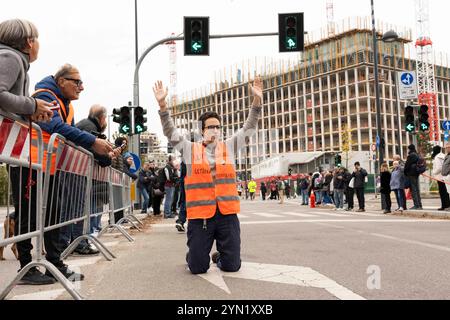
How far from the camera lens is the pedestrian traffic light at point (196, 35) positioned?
535 inches

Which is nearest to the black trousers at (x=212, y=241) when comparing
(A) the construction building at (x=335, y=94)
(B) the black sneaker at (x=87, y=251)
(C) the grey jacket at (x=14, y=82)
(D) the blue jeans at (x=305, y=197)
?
(C) the grey jacket at (x=14, y=82)

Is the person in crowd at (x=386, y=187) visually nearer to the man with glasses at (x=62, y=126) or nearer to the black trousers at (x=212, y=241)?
the black trousers at (x=212, y=241)

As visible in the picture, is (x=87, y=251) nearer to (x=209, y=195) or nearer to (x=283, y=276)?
(x=209, y=195)

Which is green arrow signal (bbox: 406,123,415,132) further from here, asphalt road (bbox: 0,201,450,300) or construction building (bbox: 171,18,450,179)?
construction building (bbox: 171,18,450,179)

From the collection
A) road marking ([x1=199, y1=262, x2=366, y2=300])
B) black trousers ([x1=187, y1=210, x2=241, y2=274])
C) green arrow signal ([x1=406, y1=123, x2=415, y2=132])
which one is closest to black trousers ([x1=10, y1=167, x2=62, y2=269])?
black trousers ([x1=187, y1=210, x2=241, y2=274])

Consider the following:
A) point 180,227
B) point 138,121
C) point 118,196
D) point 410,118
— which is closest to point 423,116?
point 410,118

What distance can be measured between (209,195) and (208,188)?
70mm

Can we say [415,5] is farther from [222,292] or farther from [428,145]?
[222,292]

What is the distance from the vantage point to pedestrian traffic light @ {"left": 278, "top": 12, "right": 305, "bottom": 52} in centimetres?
1370

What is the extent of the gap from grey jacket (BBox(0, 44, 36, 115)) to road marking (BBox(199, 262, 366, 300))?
79.3 inches

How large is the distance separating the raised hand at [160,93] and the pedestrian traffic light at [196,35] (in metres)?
8.72

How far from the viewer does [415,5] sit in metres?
89.7

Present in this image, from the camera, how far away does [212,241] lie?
4902 mm
